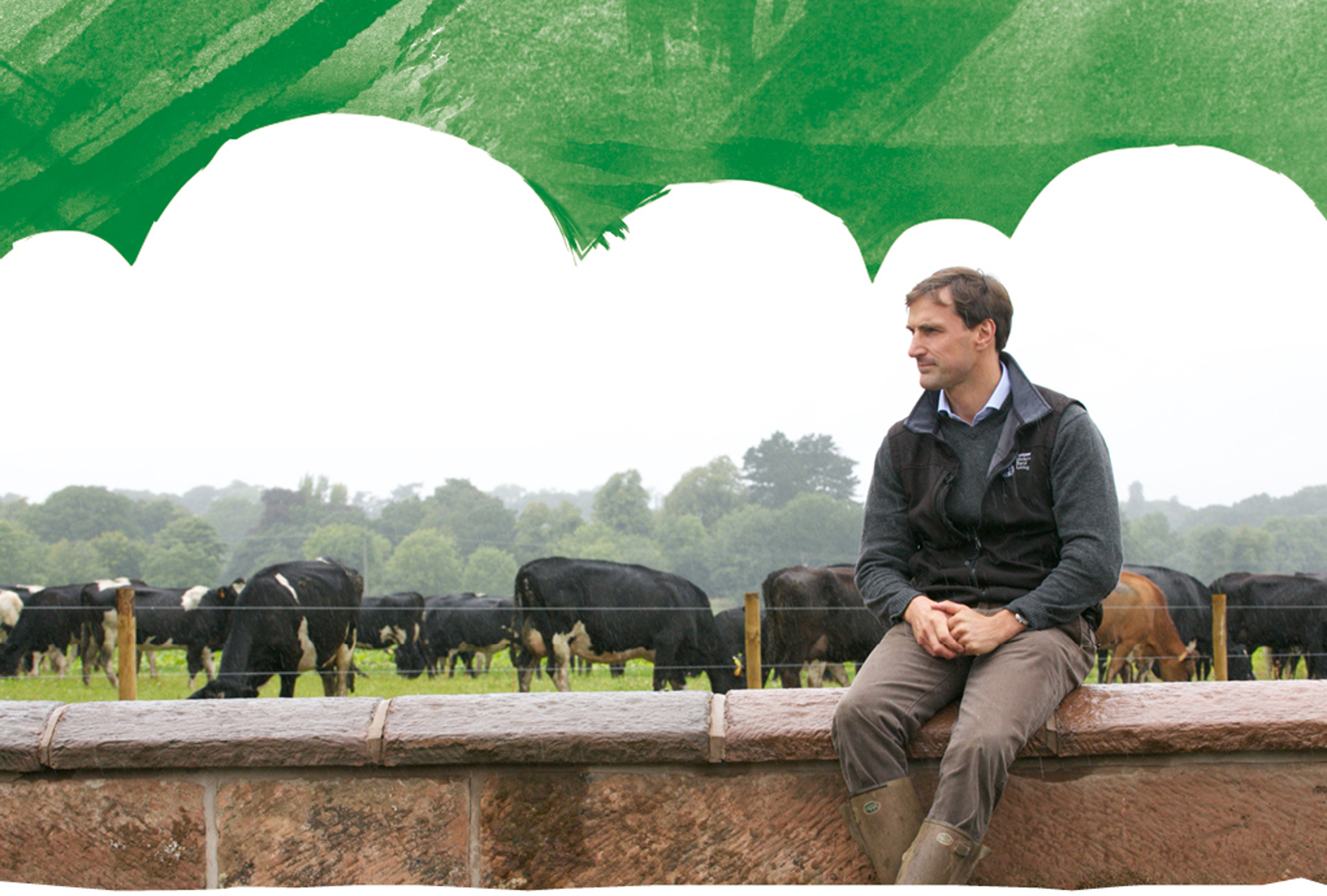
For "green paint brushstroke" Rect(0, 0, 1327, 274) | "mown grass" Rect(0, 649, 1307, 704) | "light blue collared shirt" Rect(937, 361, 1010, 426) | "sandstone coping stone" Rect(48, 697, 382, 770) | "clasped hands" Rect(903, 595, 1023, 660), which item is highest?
"green paint brushstroke" Rect(0, 0, 1327, 274)

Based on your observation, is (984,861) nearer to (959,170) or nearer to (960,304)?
(960,304)

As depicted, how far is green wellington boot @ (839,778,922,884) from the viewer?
227cm

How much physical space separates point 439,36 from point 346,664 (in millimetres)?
10045

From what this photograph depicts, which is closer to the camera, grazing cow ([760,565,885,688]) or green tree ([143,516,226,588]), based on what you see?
grazing cow ([760,565,885,688])

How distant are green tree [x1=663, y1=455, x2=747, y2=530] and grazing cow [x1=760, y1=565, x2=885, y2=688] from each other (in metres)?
24.1

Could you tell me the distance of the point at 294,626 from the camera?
475 inches

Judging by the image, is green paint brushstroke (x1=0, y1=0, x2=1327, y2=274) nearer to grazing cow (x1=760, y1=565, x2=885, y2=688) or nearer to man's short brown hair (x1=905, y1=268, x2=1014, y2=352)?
man's short brown hair (x1=905, y1=268, x2=1014, y2=352)

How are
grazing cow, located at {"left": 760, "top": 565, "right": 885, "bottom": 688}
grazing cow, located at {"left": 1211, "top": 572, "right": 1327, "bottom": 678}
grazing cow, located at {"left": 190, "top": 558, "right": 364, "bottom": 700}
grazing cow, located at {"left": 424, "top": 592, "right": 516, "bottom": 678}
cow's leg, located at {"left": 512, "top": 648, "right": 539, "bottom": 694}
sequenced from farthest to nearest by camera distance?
grazing cow, located at {"left": 424, "top": 592, "right": 516, "bottom": 678}, grazing cow, located at {"left": 1211, "top": 572, "right": 1327, "bottom": 678}, cow's leg, located at {"left": 512, "top": 648, "right": 539, "bottom": 694}, grazing cow, located at {"left": 760, "top": 565, "right": 885, "bottom": 688}, grazing cow, located at {"left": 190, "top": 558, "right": 364, "bottom": 700}

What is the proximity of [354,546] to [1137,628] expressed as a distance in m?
32.5

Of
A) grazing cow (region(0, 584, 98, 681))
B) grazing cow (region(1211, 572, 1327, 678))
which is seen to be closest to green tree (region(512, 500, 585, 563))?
grazing cow (region(0, 584, 98, 681))

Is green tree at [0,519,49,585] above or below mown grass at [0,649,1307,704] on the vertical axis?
above

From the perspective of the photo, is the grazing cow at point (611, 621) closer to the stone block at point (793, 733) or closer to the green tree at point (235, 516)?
the stone block at point (793, 733)

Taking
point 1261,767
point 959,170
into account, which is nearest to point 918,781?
point 1261,767

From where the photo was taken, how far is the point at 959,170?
451cm
